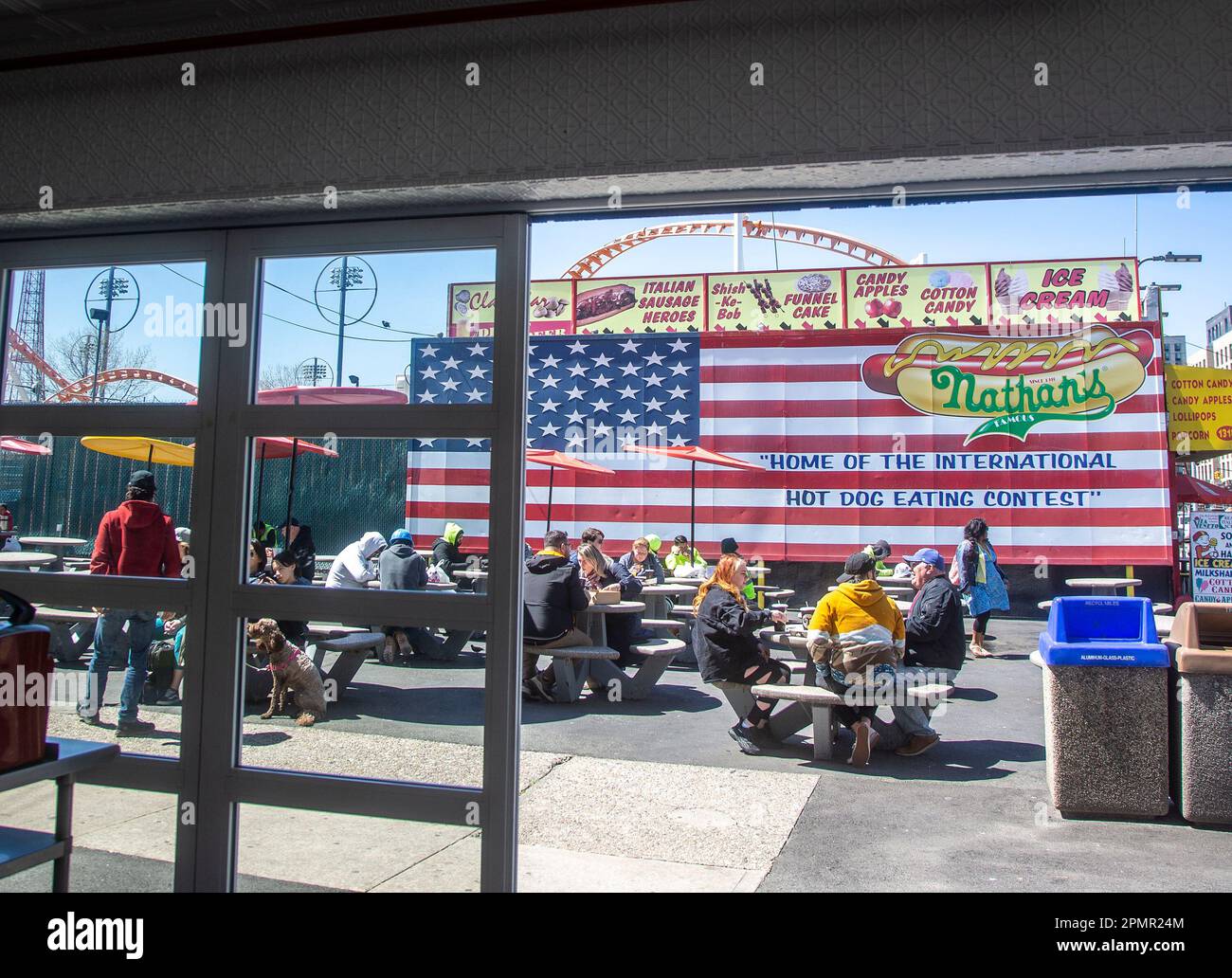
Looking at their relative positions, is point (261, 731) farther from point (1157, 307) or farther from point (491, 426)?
point (1157, 307)

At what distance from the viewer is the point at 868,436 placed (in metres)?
12.5

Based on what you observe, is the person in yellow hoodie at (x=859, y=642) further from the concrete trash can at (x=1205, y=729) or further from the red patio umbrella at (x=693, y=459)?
the red patio umbrella at (x=693, y=459)

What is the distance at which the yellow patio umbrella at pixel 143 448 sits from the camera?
Answer: 308 centimetres

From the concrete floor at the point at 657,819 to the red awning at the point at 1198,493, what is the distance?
7736 mm

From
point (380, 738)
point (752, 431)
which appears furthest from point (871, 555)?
point (752, 431)

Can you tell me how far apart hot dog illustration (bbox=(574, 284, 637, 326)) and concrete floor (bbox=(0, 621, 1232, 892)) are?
8.59m

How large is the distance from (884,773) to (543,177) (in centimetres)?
442

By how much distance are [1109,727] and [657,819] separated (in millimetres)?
2412

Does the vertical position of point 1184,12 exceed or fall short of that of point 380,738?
it exceeds it

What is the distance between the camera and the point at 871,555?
5949 mm

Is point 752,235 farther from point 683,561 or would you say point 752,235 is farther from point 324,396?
point 324,396

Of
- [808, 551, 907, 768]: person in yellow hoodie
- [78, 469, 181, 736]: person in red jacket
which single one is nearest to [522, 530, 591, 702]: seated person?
[808, 551, 907, 768]: person in yellow hoodie

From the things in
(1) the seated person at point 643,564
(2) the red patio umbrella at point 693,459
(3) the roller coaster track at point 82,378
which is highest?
(2) the red patio umbrella at point 693,459

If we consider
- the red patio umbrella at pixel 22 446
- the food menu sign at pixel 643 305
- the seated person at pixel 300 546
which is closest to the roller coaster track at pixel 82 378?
the red patio umbrella at pixel 22 446
